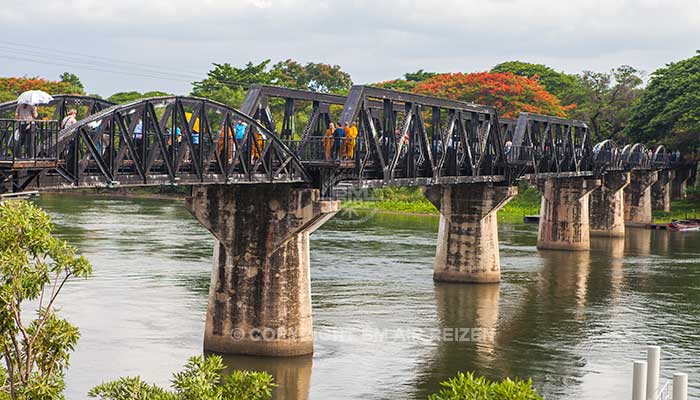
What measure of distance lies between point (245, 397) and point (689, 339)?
31.8 m

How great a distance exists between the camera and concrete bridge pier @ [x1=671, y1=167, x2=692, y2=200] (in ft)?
412

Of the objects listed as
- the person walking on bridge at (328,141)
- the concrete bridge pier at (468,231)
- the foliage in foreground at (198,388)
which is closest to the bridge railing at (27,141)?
the foliage in foreground at (198,388)

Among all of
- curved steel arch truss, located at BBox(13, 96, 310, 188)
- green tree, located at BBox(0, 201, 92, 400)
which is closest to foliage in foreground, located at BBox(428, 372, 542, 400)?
green tree, located at BBox(0, 201, 92, 400)

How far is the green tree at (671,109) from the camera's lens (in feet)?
363

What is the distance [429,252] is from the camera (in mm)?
77188

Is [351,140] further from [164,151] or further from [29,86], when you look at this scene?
[29,86]

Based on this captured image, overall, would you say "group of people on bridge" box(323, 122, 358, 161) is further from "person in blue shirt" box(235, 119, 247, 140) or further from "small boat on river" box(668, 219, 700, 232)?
"small boat on river" box(668, 219, 700, 232)

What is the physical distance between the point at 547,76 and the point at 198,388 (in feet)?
450

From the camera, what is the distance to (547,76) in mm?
151375

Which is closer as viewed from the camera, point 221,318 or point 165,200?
point 221,318

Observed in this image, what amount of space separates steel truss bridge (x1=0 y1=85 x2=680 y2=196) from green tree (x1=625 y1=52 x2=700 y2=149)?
44656mm

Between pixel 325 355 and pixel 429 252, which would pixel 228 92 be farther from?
pixel 325 355

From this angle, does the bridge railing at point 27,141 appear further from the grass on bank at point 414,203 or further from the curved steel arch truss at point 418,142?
the grass on bank at point 414,203

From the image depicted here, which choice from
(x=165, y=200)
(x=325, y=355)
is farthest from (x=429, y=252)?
(x=165, y=200)
